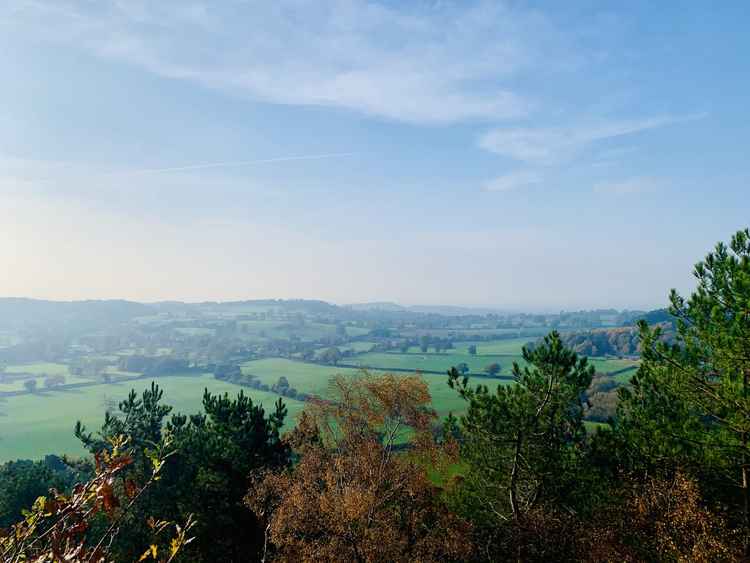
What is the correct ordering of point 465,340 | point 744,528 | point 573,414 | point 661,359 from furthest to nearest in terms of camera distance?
point 465,340 → point 573,414 → point 661,359 → point 744,528

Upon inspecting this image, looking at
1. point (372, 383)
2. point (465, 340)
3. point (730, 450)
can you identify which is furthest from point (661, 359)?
point (465, 340)

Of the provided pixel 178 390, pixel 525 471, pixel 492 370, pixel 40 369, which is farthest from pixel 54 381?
pixel 525 471

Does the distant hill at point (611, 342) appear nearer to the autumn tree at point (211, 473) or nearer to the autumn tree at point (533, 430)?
the autumn tree at point (211, 473)

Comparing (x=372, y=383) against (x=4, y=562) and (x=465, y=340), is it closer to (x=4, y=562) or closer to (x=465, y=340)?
(x=4, y=562)

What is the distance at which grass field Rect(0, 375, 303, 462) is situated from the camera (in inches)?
2596

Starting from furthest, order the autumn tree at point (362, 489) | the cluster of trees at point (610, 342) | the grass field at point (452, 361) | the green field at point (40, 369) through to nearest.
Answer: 1. the green field at point (40, 369)
2. the cluster of trees at point (610, 342)
3. the grass field at point (452, 361)
4. the autumn tree at point (362, 489)

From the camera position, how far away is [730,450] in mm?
15633

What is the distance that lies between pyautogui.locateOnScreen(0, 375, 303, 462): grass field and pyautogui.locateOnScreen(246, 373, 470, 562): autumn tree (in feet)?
139

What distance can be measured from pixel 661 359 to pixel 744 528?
5441 mm

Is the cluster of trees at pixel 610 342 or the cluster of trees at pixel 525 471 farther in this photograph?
the cluster of trees at pixel 610 342

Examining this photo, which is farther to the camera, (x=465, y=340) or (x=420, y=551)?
(x=465, y=340)

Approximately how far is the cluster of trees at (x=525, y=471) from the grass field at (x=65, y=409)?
40.6 metres

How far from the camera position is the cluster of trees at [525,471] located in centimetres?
1469

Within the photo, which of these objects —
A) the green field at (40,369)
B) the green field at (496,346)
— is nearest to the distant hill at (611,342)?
the green field at (496,346)
